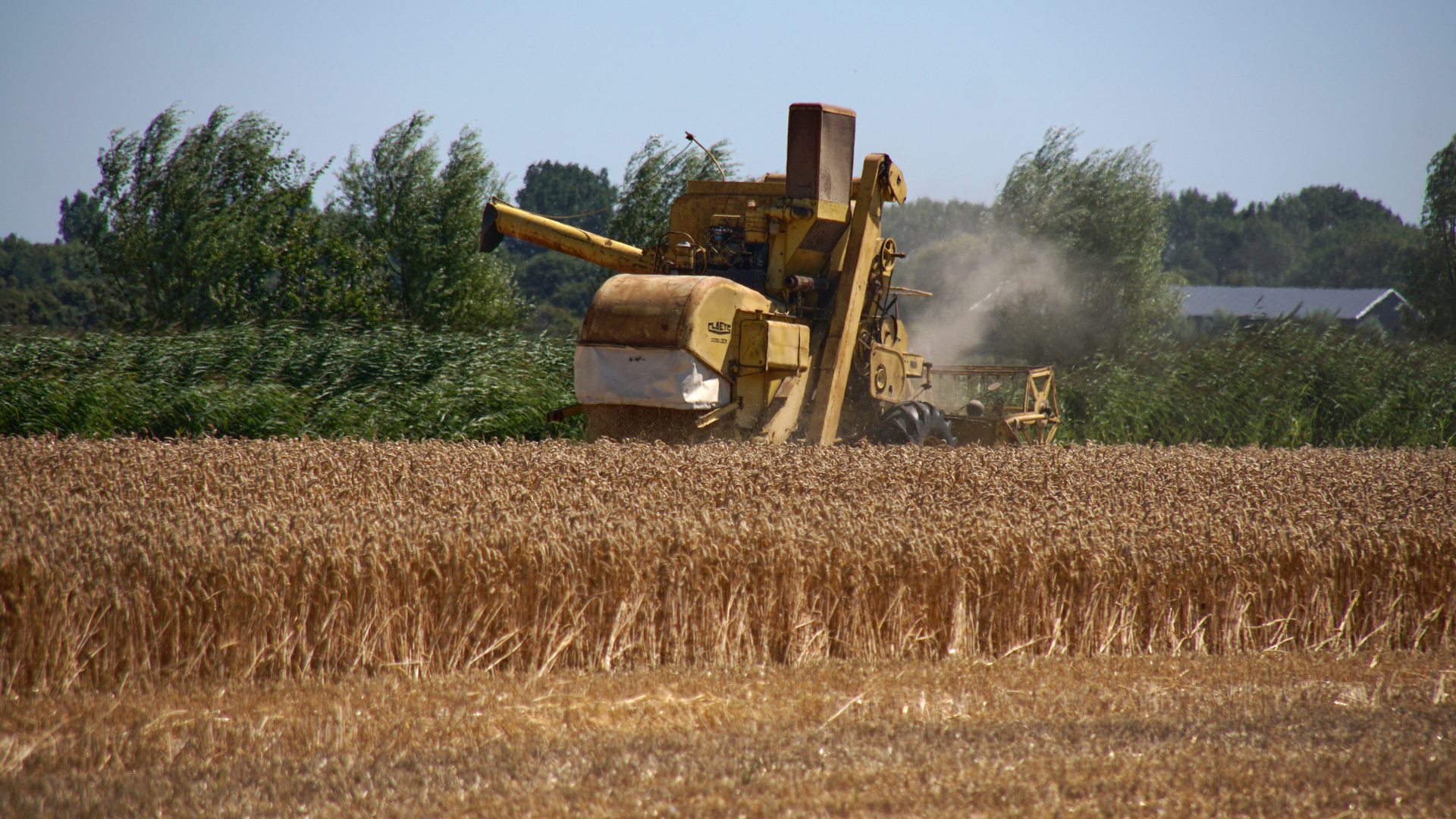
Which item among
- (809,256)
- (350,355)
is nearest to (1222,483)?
(809,256)

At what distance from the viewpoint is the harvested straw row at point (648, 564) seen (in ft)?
15.1

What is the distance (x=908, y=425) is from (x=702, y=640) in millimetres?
4608

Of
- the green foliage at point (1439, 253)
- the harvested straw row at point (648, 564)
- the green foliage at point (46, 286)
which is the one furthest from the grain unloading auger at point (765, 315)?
the green foliage at point (1439, 253)

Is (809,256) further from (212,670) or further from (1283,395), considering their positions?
(1283,395)

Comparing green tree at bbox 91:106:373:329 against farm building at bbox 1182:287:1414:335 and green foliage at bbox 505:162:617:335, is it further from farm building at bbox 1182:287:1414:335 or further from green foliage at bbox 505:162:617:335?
farm building at bbox 1182:287:1414:335

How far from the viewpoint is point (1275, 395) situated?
16.4 meters

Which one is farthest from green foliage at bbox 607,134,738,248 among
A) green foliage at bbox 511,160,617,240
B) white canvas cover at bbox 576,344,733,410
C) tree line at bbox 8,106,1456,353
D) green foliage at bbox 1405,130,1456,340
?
green foliage at bbox 511,160,617,240

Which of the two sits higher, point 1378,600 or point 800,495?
point 800,495

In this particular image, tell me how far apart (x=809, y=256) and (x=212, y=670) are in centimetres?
621

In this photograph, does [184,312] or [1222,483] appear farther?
[184,312]

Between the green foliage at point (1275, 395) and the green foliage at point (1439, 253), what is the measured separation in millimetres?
13717

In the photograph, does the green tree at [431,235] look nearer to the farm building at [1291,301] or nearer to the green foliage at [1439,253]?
the green foliage at [1439,253]

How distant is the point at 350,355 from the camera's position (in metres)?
13.0

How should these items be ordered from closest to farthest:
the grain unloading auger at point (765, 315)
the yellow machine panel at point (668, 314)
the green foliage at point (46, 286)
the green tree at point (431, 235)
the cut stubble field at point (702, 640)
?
the cut stubble field at point (702, 640)
the yellow machine panel at point (668, 314)
the grain unloading auger at point (765, 315)
the green tree at point (431, 235)
the green foliage at point (46, 286)
